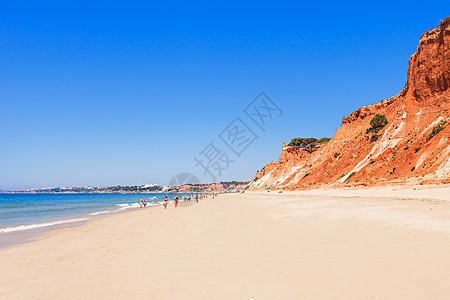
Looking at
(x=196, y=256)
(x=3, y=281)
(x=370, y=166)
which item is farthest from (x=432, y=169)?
(x=3, y=281)

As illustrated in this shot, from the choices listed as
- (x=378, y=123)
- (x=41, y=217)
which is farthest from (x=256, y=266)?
(x=378, y=123)

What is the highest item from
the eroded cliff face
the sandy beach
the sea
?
the eroded cliff face

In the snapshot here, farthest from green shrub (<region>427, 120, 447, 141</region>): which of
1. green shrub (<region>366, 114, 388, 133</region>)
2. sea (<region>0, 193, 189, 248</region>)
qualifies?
sea (<region>0, 193, 189, 248</region>)

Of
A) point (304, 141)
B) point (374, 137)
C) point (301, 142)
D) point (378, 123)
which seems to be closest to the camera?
point (374, 137)

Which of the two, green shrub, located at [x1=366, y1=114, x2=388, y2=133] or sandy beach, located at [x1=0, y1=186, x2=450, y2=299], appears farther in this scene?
green shrub, located at [x1=366, y1=114, x2=388, y2=133]

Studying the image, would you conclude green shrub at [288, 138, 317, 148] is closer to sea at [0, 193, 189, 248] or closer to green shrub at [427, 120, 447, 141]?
sea at [0, 193, 189, 248]

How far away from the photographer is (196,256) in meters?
8.12

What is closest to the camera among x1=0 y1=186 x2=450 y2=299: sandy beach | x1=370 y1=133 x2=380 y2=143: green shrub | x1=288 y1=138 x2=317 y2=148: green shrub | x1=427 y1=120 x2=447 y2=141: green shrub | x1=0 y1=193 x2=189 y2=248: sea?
x1=0 y1=186 x2=450 y2=299: sandy beach

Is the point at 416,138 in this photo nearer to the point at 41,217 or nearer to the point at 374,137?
the point at 374,137

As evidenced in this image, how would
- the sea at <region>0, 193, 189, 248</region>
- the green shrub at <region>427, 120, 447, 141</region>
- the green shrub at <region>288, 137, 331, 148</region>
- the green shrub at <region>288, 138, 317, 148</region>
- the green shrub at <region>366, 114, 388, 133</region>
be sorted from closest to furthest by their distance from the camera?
the sea at <region>0, 193, 189, 248</region>, the green shrub at <region>427, 120, 447, 141</region>, the green shrub at <region>366, 114, 388, 133</region>, the green shrub at <region>288, 137, 331, 148</region>, the green shrub at <region>288, 138, 317, 148</region>

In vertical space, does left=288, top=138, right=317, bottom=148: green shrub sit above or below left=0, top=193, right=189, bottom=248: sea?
above

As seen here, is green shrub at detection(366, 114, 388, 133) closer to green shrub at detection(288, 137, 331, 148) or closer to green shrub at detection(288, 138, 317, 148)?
green shrub at detection(288, 137, 331, 148)

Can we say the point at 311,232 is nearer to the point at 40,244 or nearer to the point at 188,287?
the point at 188,287

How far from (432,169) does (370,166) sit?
43.3 ft
